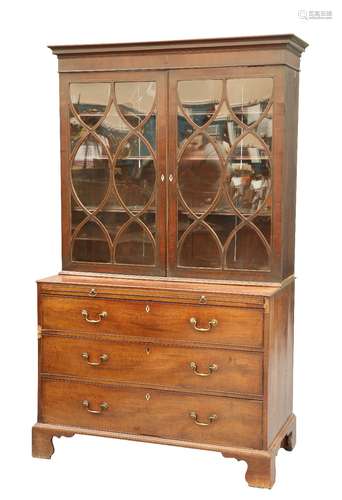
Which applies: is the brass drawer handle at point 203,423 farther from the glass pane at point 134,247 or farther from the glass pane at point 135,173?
the glass pane at point 135,173

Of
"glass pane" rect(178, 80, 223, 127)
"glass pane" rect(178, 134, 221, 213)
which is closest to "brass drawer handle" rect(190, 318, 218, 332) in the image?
"glass pane" rect(178, 134, 221, 213)

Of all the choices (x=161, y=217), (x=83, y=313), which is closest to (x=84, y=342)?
(x=83, y=313)

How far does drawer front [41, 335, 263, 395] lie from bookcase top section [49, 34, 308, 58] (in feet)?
5.11

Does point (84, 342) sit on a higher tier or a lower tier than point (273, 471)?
higher

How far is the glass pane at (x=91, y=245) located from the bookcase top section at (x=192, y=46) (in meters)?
0.95

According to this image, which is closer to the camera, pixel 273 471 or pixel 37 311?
pixel 273 471

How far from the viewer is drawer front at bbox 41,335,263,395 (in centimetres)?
432

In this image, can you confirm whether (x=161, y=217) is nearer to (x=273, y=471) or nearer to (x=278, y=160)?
(x=278, y=160)

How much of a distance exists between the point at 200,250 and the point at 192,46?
42.4 inches

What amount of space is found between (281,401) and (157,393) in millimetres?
682

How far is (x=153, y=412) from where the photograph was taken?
4.51 meters

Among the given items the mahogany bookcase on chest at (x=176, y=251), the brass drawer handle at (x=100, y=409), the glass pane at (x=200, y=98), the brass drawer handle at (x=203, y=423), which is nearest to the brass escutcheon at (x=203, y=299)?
the mahogany bookcase on chest at (x=176, y=251)

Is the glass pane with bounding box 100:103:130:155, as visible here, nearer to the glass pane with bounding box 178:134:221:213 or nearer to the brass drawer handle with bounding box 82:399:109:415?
the glass pane with bounding box 178:134:221:213

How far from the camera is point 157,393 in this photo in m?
4.49
